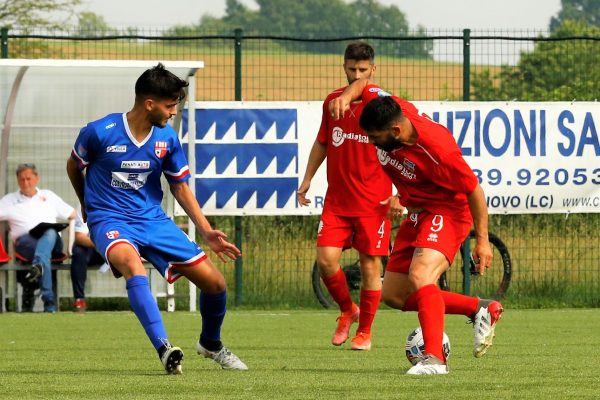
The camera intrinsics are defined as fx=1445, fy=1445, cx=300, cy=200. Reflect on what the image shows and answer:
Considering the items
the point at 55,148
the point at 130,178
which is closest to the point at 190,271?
the point at 130,178

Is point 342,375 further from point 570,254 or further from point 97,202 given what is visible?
point 570,254

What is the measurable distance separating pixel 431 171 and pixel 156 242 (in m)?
1.65

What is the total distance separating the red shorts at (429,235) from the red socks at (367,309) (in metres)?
1.88

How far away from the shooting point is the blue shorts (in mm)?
8391

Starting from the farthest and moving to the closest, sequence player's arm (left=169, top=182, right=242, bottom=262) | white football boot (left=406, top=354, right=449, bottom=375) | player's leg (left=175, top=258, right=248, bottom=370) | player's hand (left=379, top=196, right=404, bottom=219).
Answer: player's hand (left=379, top=196, right=404, bottom=219) < player's leg (left=175, top=258, right=248, bottom=370) < player's arm (left=169, top=182, right=242, bottom=262) < white football boot (left=406, top=354, right=449, bottom=375)

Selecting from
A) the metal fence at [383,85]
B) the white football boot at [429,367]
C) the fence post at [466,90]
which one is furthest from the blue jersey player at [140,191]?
the fence post at [466,90]

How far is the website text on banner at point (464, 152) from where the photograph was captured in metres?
15.7

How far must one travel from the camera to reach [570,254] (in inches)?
648

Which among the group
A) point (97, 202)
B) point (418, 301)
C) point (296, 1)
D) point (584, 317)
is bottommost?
point (584, 317)

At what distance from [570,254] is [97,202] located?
9057 millimetres

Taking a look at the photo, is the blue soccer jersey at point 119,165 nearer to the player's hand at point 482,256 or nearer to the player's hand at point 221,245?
the player's hand at point 221,245

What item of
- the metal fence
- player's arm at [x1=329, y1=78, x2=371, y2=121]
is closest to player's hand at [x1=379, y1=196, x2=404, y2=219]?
player's arm at [x1=329, y1=78, x2=371, y2=121]

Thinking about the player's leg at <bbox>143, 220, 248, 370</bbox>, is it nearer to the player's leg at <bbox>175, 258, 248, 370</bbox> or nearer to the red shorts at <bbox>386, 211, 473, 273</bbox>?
the player's leg at <bbox>175, 258, 248, 370</bbox>

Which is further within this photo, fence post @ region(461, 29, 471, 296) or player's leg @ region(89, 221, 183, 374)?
fence post @ region(461, 29, 471, 296)
